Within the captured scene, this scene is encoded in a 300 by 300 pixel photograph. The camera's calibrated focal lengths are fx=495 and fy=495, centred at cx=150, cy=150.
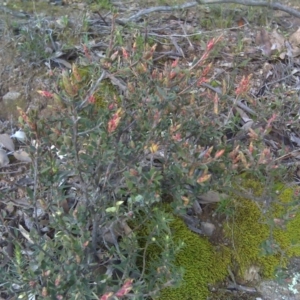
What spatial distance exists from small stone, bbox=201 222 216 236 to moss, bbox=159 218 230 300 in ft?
0.12

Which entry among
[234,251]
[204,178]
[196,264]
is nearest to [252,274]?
[234,251]

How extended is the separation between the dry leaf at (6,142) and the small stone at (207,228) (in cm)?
105

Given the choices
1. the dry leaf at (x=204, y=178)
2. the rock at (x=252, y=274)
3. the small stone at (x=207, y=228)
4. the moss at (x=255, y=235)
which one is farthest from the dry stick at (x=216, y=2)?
the dry leaf at (x=204, y=178)

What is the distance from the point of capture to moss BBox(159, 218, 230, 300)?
2.15 metres

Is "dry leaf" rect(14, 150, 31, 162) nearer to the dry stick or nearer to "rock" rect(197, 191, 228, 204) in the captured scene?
"rock" rect(197, 191, 228, 204)

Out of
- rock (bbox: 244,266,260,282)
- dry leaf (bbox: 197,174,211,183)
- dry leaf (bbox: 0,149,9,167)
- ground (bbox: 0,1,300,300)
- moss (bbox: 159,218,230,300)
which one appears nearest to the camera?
dry leaf (bbox: 197,174,211,183)

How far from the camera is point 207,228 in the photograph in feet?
7.70

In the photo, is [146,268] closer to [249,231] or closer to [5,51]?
[249,231]

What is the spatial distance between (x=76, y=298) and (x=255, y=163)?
789 mm

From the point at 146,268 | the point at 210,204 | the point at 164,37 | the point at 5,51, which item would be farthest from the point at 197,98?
the point at 5,51

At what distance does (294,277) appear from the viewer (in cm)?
229

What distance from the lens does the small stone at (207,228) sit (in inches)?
92.0

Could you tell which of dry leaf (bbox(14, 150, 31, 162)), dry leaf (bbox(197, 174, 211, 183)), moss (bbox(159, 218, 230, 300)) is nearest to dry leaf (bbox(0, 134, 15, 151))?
dry leaf (bbox(14, 150, 31, 162))

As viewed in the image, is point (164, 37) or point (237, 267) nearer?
point (237, 267)
